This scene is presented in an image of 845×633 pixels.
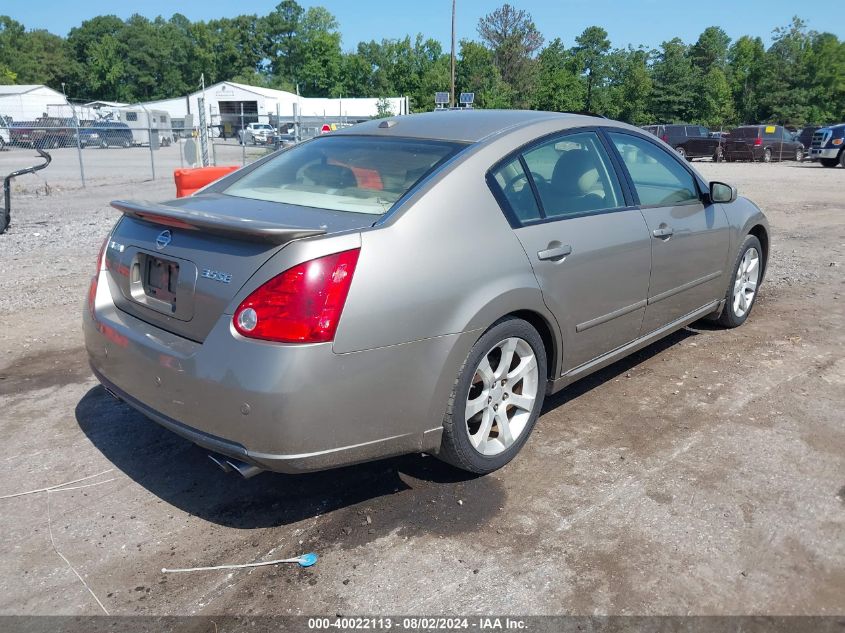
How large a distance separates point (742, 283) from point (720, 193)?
1.08m

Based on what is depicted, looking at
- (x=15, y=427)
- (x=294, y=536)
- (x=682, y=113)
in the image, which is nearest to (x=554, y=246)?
(x=294, y=536)

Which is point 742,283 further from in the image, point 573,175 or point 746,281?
point 573,175

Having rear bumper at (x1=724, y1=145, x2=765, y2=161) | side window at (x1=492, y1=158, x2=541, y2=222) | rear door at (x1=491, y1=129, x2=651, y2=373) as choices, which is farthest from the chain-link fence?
rear bumper at (x1=724, y1=145, x2=765, y2=161)

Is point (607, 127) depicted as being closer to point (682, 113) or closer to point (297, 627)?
point (297, 627)

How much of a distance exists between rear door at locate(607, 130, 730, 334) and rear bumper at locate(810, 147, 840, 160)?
88.6 ft

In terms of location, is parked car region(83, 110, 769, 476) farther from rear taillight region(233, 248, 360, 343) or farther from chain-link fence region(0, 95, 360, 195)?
chain-link fence region(0, 95, 360, 195)

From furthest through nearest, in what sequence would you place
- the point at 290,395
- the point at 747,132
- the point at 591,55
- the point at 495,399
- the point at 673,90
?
the point at 591,55 < the point at 673,90 < the point at 747,132 < the point at 495,399 < the point at 290,395

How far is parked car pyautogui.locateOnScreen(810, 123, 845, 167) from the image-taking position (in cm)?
2762

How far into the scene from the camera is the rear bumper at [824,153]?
2775 centimetres

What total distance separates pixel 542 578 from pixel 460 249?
1341 millimetres

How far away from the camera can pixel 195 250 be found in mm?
2963

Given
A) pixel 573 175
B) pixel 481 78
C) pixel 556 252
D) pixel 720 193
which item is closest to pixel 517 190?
pixel 556 252

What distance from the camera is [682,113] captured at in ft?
223

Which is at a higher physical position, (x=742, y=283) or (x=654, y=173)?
(x=654, y=173)
